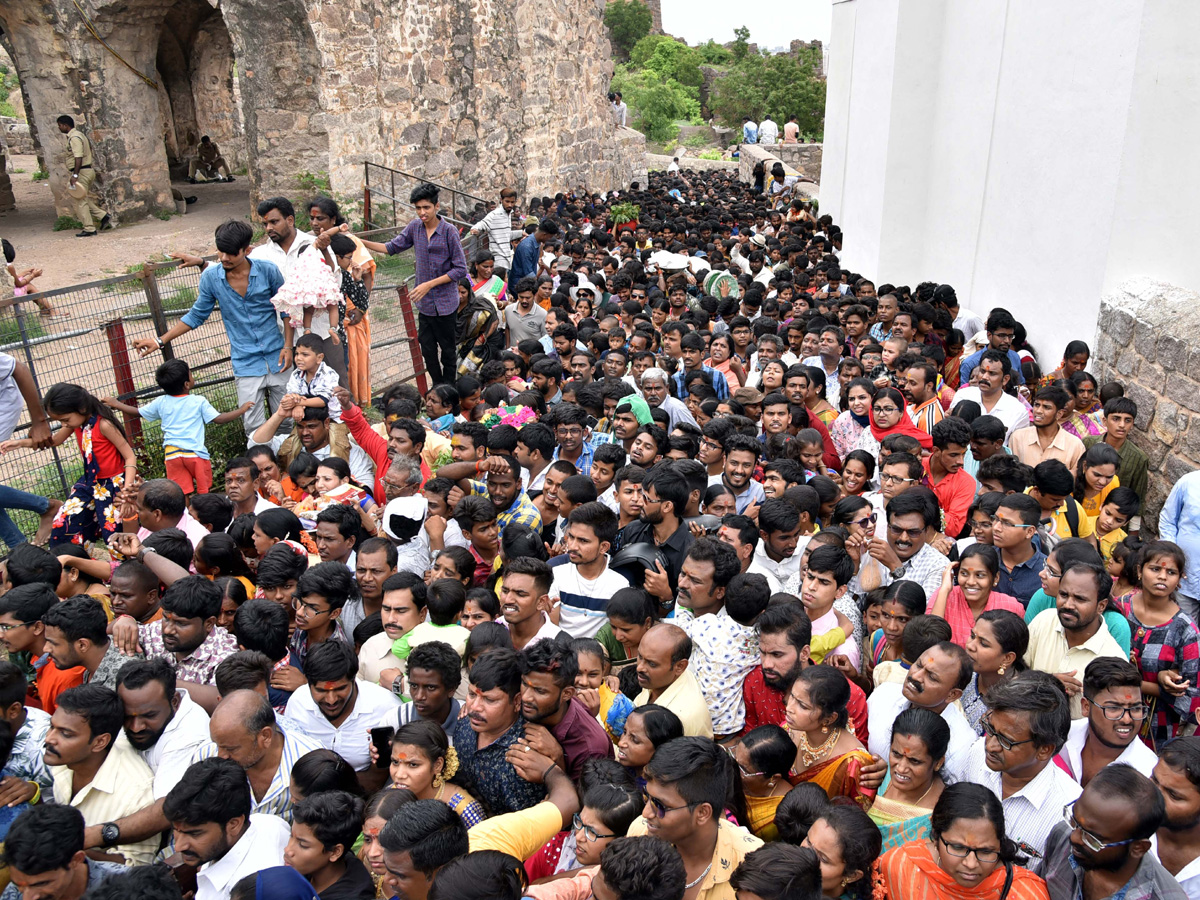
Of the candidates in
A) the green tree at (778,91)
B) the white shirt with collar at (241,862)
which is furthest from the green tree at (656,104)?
the white shirt with collar at (241,862)

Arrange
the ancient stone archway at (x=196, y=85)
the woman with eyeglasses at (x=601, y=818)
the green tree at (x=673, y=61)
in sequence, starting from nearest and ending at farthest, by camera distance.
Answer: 1. the woman with eyeglasses at (x=601, y=818)
2. the ancient stone archway at (x=196, y=85)
3. the green tree at (x=673, y=61)

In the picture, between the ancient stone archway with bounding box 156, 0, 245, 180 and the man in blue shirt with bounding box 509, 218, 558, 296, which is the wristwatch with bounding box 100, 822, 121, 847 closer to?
the man in blue shirt with bounding box 509, 218, 558, 296

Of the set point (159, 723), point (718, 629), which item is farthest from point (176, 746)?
point (718, 629)

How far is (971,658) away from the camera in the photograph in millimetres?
3527

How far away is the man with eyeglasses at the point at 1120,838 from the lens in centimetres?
265

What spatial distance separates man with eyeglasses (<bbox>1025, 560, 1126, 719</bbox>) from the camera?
3709mm

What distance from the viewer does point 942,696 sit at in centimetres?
339

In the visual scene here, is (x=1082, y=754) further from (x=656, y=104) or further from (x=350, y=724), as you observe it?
(x=656, y=104)

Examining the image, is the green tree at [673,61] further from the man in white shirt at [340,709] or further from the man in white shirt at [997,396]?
the man in white shirt at [340,709]

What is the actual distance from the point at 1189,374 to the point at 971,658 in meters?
3.64

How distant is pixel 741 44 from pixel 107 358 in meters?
40.5

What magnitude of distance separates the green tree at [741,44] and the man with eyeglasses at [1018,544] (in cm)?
4068

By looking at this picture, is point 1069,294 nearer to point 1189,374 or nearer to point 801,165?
point 1189,374

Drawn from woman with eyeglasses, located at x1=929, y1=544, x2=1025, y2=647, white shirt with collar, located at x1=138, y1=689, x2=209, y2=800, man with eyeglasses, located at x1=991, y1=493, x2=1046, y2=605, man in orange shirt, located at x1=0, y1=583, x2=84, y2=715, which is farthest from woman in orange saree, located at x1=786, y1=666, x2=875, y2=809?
man in orange shirt, located at x1=0, y1=583, x2=84, y2=715
